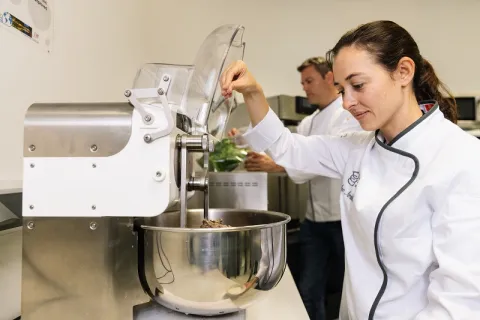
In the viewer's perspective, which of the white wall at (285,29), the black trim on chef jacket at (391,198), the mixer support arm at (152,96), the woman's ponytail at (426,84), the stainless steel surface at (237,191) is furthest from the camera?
the white wall at (285,29)

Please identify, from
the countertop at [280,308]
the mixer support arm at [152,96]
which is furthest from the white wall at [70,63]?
the countertop at [280,308]

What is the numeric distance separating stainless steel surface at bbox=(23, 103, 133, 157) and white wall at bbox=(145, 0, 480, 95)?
7.24 ft

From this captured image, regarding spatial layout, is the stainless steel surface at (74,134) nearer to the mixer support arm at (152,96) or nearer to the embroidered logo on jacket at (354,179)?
the mixer support arm at (152,96)

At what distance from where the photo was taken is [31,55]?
973mm

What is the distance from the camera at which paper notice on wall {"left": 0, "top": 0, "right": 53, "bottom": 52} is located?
2.84 feet

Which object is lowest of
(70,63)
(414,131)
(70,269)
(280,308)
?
(280,308)

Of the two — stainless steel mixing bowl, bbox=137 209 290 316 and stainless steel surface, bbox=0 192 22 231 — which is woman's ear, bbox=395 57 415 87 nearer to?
stainless steel mixing bowl, bbox=137 209 290 316

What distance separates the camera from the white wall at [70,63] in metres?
0.88

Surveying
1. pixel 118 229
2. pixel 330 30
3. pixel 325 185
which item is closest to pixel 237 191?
pixel 325 185

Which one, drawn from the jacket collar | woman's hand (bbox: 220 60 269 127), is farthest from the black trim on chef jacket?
woman's hand (bbox: 220 60 269 127)

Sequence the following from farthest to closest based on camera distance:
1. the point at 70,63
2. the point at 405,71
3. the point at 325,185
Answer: the point at 325,185 → the point at 70,63 → the point at 405,71

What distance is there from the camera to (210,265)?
0.57 m

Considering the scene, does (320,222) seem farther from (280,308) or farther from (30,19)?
(30,19)

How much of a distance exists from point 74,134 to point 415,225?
0.61 metres
